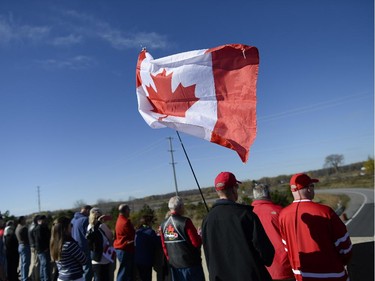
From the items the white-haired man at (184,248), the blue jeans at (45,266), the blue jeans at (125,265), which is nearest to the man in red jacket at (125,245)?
the blue jeans at (125,265)

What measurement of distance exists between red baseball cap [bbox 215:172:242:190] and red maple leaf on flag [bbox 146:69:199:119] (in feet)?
6.06

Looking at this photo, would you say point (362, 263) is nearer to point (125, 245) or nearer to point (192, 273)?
point (192, 273)

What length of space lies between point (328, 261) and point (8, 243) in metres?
7.72

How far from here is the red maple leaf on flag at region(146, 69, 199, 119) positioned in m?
5.09

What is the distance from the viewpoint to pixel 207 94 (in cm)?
494

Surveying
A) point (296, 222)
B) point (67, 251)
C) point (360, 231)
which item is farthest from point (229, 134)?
point (360, 231)

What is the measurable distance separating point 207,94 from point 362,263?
9.99 feet

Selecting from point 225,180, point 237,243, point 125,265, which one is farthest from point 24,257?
point 237,243

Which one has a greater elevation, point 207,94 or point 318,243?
point 207,94

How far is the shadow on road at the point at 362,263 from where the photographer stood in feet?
15.0

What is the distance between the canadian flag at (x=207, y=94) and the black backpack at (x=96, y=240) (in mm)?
1933

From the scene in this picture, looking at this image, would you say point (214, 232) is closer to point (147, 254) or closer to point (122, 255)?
point (147, 254)

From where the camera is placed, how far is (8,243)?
8.37 meters

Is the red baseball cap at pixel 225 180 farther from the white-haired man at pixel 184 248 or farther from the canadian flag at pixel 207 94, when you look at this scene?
the white-haired man at pixel 184 248
